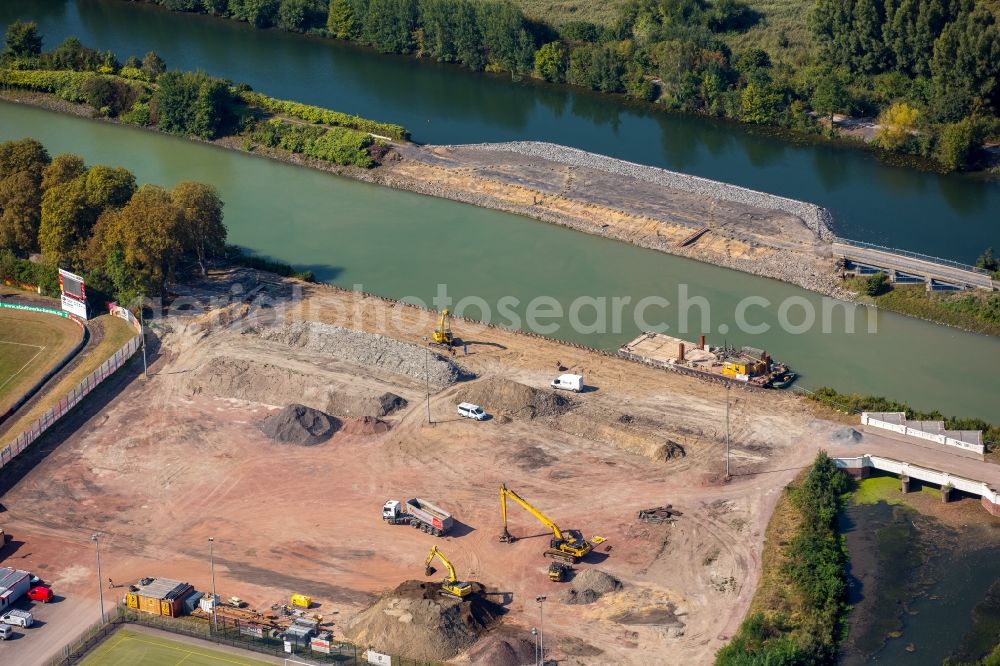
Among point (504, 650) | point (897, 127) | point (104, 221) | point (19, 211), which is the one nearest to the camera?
point (504, 650)

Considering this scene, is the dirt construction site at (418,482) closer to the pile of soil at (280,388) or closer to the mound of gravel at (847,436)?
the pile of soil at (280,388)

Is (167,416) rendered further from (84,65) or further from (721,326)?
(84,65)

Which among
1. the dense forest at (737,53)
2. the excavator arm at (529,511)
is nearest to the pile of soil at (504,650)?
the excavator arm at (529,511)

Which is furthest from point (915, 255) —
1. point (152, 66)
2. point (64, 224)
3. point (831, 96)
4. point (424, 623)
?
point (152, 66)

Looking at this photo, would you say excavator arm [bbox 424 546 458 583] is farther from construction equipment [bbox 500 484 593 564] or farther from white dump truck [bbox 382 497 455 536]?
construction equipment [bbox 500 484 593 564]

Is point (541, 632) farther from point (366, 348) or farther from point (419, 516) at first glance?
point (366, 348)

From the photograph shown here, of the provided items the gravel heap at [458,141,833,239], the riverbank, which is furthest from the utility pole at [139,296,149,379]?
the gravel heap at [458,141,833,239]
